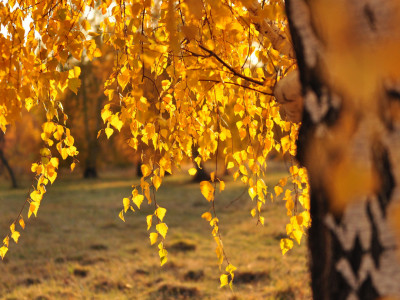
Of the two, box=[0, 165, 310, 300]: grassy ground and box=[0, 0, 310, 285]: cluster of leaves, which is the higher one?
box=[0, 0, 310, 285]: cluster of leaves

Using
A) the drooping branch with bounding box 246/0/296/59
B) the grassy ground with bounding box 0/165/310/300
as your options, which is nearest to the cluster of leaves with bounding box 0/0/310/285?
the drooping branch with bounding box 246/0/296/59

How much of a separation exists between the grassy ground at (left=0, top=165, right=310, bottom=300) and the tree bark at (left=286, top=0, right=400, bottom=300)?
127 inches

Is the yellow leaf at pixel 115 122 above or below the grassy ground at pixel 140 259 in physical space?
above

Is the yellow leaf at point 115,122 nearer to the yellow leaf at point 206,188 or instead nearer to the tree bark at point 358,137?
the yellow leaf at point 206,188

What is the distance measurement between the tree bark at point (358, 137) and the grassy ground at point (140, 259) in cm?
322

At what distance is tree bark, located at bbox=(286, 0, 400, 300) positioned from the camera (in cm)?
130

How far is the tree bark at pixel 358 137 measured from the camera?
1.30m

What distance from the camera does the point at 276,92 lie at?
1.97 meters

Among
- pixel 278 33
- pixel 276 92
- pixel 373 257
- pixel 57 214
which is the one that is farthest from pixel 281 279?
pixel 57 214

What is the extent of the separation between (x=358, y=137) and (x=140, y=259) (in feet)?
22.5

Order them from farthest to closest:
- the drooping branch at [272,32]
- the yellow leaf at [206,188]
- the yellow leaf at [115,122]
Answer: the yellow leaf at [115,122] < the yellow leaf at [206,188] < the drooping branch at [272,32]

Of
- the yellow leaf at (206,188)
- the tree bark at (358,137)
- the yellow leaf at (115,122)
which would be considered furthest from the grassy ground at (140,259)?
the tree bark at (358,137)

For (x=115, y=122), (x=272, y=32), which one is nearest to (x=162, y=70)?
(x=115, y=122)

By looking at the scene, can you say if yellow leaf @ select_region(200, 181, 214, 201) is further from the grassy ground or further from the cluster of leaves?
the grassy ground
